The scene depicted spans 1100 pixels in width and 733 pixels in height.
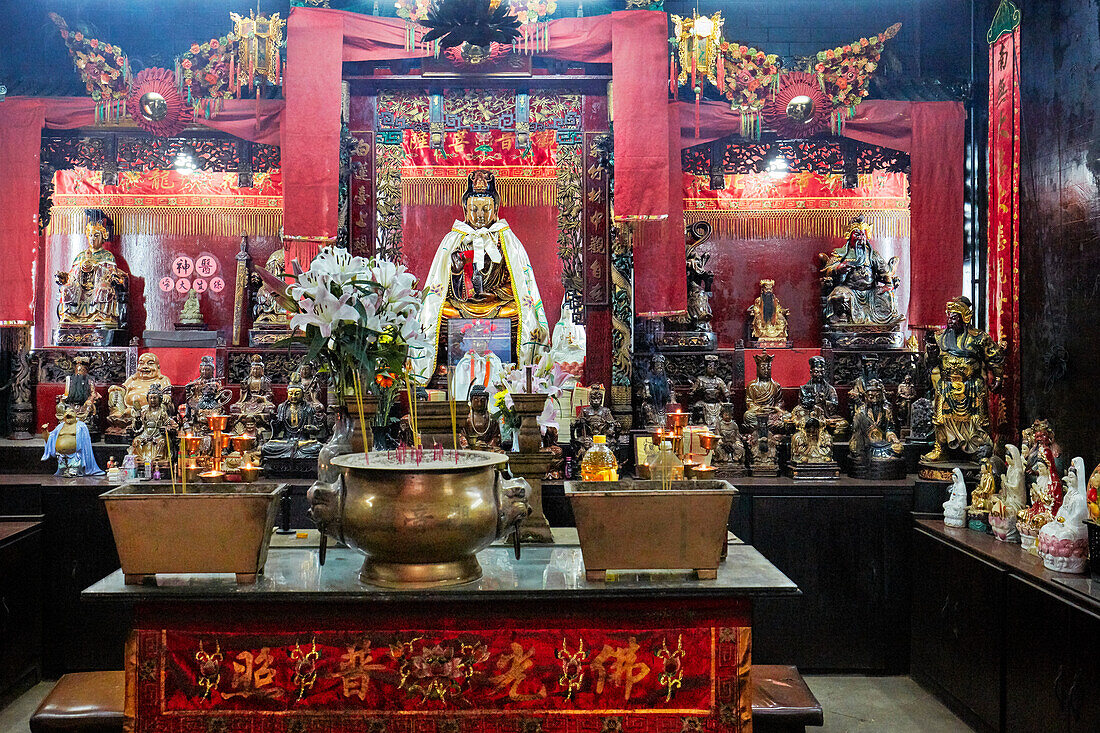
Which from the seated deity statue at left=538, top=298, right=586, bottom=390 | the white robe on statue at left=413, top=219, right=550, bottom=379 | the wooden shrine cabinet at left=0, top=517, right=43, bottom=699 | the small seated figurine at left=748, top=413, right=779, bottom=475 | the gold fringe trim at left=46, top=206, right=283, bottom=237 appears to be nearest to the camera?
the wooden shrine cabinet at left=0, top=517, right=43, bottom=699

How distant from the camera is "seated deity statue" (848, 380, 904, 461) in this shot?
14.4 feet

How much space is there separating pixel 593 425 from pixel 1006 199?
2.42m

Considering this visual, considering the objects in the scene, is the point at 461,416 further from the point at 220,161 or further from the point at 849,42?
the point at 849,42

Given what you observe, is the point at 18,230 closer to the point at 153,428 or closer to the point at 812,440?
the point at 153,428

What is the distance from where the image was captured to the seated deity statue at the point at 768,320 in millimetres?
5684

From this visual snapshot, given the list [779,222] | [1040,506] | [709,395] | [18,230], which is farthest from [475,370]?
[1040,506]

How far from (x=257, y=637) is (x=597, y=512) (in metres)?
0.75

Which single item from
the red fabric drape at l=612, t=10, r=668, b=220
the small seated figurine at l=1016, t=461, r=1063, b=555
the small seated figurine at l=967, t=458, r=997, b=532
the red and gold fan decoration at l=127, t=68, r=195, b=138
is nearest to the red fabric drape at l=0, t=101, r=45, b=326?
the red and gold fan decoration at l=127, t=68, r=195, b=138

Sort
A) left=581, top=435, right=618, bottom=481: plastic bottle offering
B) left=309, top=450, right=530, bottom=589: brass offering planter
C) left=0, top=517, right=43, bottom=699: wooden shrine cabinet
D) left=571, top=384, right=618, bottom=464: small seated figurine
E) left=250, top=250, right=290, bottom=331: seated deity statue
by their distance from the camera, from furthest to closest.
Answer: left=250, top=250, right=290, bottom=331: seated deity statue, left=571, top=384, right=618, bottom=464: small seated figurine, left=0, top=517, right=43, bottom=699: wooden shrine cabinet, left=581, top=435, right=618, bottom=481: plastic bottle offering, left=309, top=450, right=530, bottom=589: brass offering planter

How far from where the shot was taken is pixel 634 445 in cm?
496

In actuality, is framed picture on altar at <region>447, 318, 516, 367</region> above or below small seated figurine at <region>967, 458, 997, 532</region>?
above

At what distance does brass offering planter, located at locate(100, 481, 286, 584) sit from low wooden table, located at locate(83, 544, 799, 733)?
0.17 ft

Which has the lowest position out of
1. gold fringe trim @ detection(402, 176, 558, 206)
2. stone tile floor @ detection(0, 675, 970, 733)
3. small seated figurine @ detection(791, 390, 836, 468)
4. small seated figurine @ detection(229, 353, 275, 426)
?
stone tile floor @ detection(0, 675, 970, 733)

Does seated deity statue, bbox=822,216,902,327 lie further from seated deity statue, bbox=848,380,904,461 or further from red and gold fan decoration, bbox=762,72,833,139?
seated deity statue, bbox=848,380,904,461
